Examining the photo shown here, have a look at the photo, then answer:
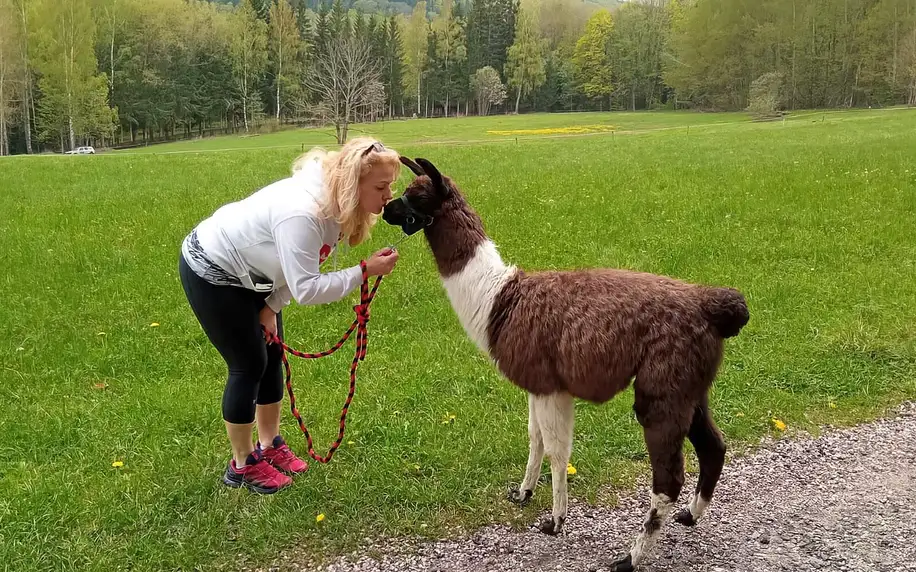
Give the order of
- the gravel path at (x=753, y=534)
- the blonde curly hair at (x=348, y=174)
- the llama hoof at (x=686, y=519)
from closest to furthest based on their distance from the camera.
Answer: the blonde curly hair at (x=348, y=174) < the gravel path at (x=753, y=534) < the llama hoof at (x=686, y=519)

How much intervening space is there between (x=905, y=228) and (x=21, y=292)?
12.2m

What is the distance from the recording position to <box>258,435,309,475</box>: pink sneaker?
14.4 ft

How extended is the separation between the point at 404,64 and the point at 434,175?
252ft

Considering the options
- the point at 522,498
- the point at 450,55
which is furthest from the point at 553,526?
the point at 450,55

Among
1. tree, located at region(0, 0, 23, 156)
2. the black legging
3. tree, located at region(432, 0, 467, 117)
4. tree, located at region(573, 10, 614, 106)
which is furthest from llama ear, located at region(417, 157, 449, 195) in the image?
tree, located at region(573, 10, 614, 106)

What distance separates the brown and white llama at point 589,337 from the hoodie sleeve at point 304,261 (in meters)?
0.42

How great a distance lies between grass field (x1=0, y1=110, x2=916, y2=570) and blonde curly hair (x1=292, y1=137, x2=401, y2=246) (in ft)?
5.88

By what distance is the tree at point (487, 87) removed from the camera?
7456cm

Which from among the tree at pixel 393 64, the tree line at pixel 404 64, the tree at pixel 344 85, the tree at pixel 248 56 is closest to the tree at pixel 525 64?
the tree line at pixel 404 64

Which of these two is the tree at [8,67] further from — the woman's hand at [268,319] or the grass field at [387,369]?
the woman's hand at [268,319]

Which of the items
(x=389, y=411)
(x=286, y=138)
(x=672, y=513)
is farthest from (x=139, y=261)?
(x=286, y=138)

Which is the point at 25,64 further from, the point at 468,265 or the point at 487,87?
the point at 468,265

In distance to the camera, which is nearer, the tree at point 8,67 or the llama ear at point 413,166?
the llama ear at point 413,166

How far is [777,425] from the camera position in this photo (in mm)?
4832
